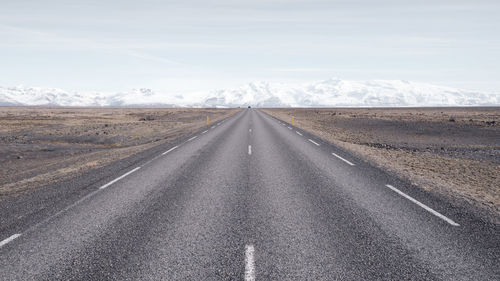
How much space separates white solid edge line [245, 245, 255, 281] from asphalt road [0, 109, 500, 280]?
0.08 ft

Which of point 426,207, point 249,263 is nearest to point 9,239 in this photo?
point 249,263

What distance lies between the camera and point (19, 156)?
1508 cm

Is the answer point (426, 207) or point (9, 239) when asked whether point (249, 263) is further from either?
point (426, 207)

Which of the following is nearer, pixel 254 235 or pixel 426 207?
pixel 254 235

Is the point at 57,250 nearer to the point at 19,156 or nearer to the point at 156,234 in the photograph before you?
the point at 156,234

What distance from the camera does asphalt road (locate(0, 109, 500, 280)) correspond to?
3.89m

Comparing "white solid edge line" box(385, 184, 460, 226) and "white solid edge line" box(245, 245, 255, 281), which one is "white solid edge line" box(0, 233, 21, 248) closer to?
"white solid edge line" box(245, 245, 255, 281)

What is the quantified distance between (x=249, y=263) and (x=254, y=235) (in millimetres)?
880

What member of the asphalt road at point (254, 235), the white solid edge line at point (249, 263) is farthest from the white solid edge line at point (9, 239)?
the white solid edge line at point (249, 263)

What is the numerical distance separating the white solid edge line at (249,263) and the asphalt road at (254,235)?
0.08ft

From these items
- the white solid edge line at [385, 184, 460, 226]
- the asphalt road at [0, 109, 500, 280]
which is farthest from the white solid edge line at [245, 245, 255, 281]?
the white solid edge line at [385, 184, 460, 226]

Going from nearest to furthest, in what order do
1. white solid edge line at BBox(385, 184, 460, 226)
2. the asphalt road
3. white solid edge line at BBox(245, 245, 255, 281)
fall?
1. white solid edge line at BBox(245, 245, 255, 281)
2. the asphalt road
3. white solid edge line at BBox(385, 184, 460, 226)

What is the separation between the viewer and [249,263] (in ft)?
13.2

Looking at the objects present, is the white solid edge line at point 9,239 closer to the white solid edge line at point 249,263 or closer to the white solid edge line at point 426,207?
the white solid edge line at point 249,263
